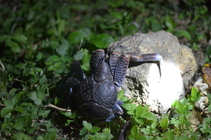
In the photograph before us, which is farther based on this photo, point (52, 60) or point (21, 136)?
point (52, 60)

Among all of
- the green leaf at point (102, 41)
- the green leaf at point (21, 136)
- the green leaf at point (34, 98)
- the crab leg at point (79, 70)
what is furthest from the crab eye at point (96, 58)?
the green leaf at point (21, 136)

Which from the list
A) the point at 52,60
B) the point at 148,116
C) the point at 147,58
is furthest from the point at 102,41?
the point at 148,116

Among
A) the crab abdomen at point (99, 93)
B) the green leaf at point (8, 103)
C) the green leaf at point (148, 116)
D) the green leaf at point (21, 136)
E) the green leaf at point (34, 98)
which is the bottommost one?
the green leaf at point (21, 136)

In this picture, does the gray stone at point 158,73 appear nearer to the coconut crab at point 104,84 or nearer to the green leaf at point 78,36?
the coconut crab at point 104,84

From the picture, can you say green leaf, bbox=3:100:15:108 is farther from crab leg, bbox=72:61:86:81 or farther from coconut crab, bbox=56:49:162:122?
crab leg, bbox=72:61:86:81

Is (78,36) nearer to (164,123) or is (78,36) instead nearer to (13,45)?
(13,45)

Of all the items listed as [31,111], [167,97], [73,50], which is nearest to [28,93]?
[31,111]
